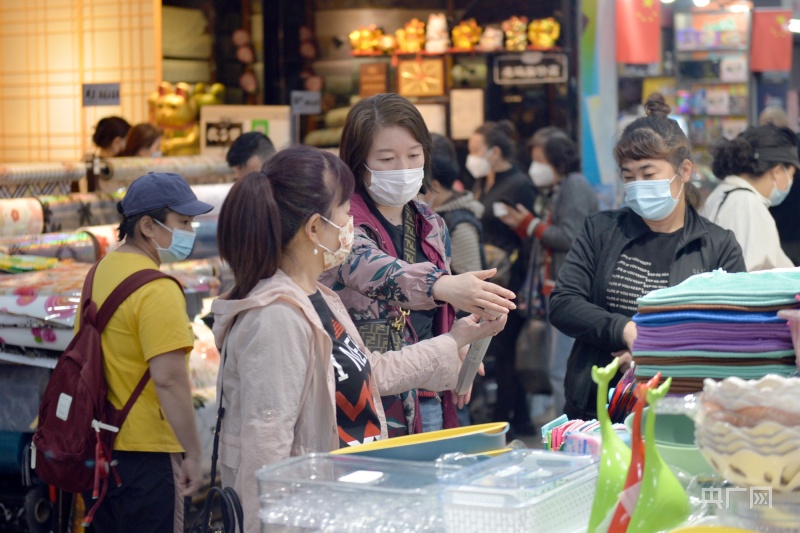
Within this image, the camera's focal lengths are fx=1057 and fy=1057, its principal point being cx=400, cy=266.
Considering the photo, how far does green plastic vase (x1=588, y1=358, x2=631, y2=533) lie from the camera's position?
1462mm

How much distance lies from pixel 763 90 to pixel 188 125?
566 cm

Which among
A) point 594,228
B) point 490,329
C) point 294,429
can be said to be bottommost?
point 294,429

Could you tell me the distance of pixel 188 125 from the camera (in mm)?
8648

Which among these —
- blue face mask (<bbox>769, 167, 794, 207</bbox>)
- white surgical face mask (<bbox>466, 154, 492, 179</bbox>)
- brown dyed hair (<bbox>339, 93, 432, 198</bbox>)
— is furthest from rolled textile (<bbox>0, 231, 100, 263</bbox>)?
blue face mask (<bbox>769, 167, 794, 207</bbox>)

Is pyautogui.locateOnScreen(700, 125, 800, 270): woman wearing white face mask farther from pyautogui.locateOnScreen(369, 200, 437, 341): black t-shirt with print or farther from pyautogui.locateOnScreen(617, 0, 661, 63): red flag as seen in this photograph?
pyautogui.locateOnScreen(617, 0, 661, 63): red flag

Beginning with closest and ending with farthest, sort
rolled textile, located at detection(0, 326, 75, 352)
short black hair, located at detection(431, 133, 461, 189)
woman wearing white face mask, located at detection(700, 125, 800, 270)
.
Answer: rolled textile, located at detection(0, 326, 75, 352) → woman wearing white face mask, located at detection(700, 125, 800, 270) → short black hair, located at detection(431, 133, 461, 189)

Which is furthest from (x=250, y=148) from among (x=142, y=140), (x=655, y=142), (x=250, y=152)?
(x=655, y=142)

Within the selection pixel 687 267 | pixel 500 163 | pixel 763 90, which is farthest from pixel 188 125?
pixel 687 267

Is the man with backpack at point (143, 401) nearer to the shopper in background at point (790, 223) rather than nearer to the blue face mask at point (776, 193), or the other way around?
the blue face mask at point (776, 193)

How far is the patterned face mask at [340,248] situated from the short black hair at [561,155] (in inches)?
172

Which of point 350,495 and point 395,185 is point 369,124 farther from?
point 350,495

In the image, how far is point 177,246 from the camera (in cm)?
350

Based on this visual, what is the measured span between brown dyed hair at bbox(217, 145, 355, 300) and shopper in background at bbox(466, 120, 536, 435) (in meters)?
4.14

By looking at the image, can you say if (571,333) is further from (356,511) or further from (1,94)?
(1,94)
